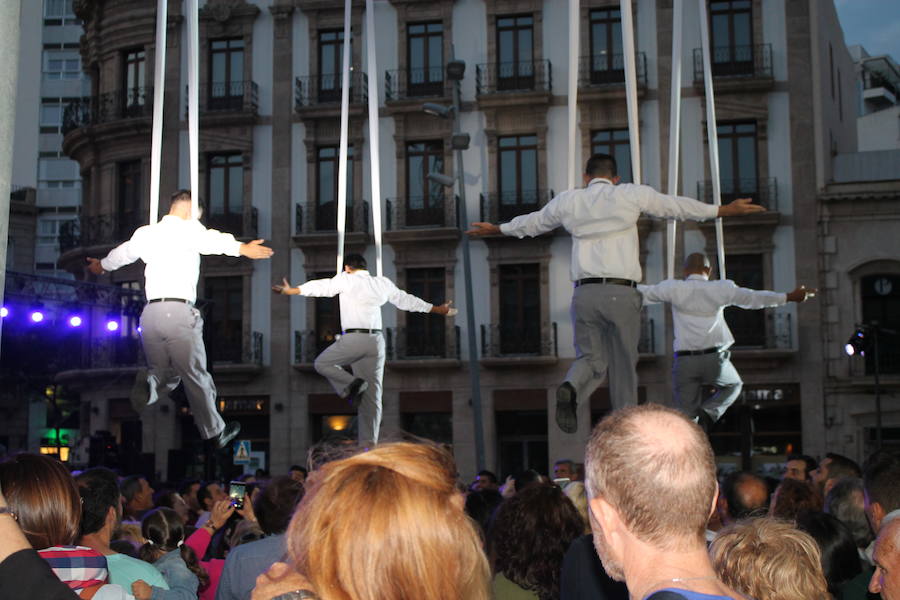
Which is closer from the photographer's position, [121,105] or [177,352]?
[177,352]

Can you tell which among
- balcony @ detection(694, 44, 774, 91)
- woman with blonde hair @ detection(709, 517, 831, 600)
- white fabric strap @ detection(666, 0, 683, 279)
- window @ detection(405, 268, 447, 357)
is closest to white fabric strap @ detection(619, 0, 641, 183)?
white fabric strap @ detection(666, 0, 683, 279)

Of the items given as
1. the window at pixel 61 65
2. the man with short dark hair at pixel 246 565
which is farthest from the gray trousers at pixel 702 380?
the window at pixel 61 65

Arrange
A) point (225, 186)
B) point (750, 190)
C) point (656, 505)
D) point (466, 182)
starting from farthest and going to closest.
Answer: point (225, 186) < point (466, 182) < point (750, 190) < point (656, 505)

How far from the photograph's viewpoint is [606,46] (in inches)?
1199

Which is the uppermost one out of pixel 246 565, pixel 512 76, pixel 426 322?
pixel 512 76

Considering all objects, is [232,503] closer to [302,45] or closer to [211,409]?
[211,409]

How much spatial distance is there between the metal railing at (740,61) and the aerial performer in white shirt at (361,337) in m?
19.4

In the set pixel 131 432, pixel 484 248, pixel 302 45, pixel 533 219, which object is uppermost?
pixel 302 45

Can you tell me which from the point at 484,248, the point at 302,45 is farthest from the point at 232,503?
the point at 302,45

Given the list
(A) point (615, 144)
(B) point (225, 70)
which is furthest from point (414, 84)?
(A) point (615, 144)

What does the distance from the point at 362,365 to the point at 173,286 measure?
9.02 ft

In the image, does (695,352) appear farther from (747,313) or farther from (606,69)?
(606,69)

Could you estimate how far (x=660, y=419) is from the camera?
9.76 feet

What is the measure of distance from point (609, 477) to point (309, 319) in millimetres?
28160
